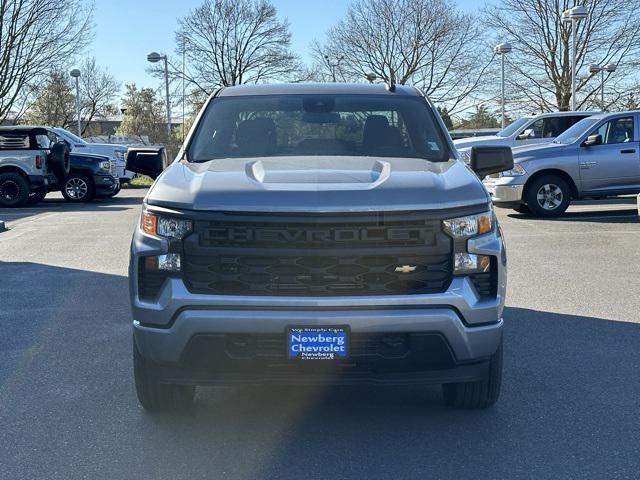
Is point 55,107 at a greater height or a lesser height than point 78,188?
greater

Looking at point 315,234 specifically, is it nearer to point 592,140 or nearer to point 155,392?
point 155,392

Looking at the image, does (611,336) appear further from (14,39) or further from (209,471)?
(14,39)

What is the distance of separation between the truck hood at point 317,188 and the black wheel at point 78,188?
637 inches

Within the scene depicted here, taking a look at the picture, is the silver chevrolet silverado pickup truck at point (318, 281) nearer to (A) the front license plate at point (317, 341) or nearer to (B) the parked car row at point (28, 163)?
(A) the front license plate at point (317, 341)

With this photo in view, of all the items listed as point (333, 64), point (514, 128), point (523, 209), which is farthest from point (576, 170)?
point (333, 64)

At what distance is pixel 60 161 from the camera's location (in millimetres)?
19109

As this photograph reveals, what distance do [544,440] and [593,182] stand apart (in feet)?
37.6

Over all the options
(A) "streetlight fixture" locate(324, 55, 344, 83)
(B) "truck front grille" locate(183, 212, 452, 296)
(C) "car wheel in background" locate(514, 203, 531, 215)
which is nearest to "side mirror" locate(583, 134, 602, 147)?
(C) "car wheel in background" locate(514, 203, 531, 215)

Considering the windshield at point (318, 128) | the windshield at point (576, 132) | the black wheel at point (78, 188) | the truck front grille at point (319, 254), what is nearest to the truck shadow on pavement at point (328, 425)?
the truck front grille at point (319, 254)

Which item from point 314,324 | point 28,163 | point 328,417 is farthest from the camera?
point 28,163

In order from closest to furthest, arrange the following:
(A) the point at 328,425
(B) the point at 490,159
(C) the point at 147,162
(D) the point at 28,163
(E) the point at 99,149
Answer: (A) the point at 328,425 < (B) the point at 490,159 < (C) the point at 147,162 < (D) the point at 28,163 < (E) the point at 99,149

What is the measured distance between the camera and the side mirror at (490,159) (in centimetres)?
545

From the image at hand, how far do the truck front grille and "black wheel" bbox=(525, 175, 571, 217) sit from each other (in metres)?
11.2

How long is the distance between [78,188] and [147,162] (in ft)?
50.4
